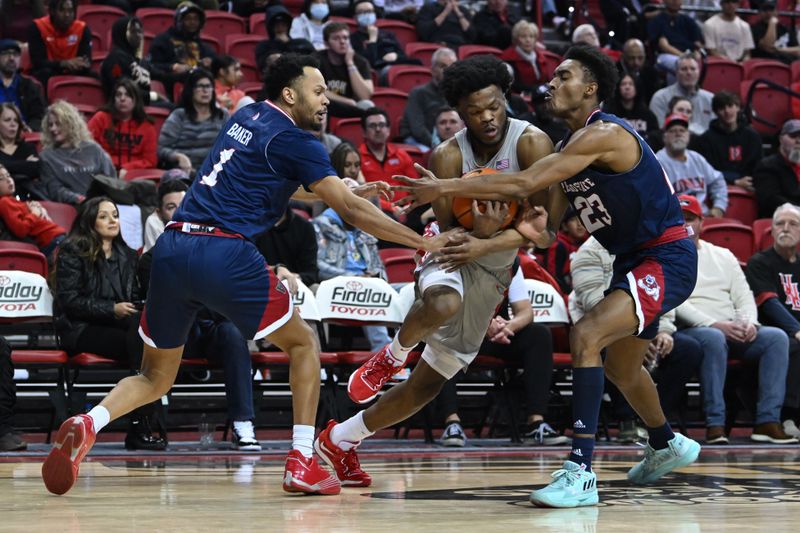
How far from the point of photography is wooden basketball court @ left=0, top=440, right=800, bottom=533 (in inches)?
153

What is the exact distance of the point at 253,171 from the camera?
486cm

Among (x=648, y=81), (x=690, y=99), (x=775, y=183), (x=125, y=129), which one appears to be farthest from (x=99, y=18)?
(x=775, y=183)

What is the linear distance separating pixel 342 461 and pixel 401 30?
8808 mm

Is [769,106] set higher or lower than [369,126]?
lower

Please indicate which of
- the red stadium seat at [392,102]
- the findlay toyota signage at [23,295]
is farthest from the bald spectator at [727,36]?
the findlay toyota signage at [23,295]

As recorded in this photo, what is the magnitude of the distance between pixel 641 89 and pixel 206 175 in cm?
812

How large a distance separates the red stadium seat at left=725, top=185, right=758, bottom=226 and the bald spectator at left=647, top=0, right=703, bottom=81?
266 centimetres

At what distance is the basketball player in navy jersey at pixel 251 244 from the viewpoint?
477 cm

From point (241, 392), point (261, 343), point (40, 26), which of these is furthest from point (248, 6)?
point (241, 392)

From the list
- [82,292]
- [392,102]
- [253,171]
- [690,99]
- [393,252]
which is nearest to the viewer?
[253,171]

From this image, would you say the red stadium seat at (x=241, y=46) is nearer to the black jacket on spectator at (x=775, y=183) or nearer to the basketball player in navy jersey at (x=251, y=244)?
the black jacket on spectator at (x=775, y=183)

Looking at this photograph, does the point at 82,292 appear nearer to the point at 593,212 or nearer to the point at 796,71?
the point at 593,212

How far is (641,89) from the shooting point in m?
12.2

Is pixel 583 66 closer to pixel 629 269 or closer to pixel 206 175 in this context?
pixel 629 269
